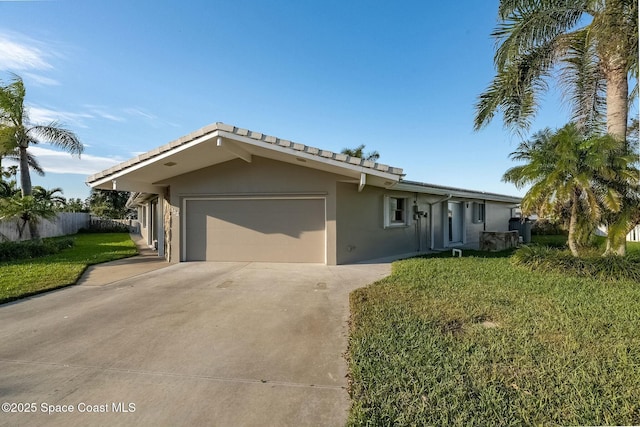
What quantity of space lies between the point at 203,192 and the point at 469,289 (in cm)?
808

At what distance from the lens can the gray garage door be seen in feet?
32.2

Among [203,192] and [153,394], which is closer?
[153,394]

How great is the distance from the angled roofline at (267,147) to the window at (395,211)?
9.57ft

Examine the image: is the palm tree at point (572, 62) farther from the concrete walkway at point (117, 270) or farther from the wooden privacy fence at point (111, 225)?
the wooden privacy fence at point (111, 225)

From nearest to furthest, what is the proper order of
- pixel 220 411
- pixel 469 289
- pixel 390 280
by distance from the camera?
pixel 220 411
pixel 469 289
pixel 390 280

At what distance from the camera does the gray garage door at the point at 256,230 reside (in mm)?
9828

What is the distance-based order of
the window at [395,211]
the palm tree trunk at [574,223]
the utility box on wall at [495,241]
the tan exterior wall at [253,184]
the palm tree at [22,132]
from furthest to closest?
Result: the palm tree at [22,132] < the utility box on wall at [495,241] < the window at [395,211] < the tan exterior wall at [253,184] < the palm tree trunk at [574,223]

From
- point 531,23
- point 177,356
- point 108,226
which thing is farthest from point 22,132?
point 531,23

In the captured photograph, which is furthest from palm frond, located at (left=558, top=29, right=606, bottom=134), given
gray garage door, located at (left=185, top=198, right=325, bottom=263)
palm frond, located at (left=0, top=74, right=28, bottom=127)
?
palm frond, located at (left=0, top=74, right=28, bottom=127)

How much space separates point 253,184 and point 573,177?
28.2 feet

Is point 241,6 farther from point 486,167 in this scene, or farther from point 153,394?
point 486,167

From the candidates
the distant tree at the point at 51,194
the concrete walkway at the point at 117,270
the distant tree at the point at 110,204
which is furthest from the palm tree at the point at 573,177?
the distant tree at the point at 110,204

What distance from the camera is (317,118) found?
1477 cm

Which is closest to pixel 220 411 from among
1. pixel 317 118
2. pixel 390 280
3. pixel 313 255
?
pixel 390 280
